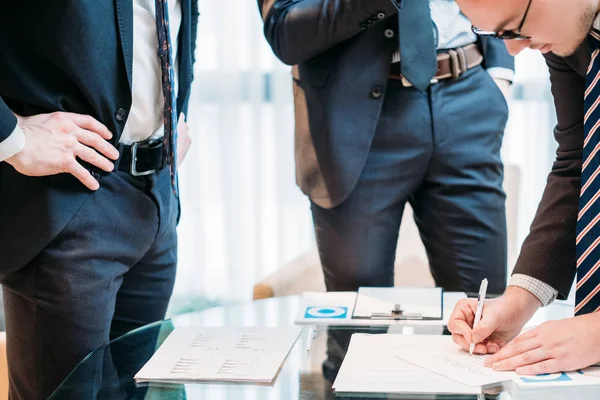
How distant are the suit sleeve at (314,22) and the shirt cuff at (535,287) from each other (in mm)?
749

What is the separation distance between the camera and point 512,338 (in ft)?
5.73

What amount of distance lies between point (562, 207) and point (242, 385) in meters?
0.79

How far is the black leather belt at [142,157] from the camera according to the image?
188cm

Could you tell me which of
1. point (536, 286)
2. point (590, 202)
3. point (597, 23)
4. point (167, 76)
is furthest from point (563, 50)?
point (167, 76)

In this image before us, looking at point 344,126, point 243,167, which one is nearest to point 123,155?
point 344,126

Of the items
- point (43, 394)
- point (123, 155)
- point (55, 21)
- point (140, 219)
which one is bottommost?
point (43, 394)

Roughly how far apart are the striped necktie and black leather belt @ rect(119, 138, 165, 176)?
0.91 m

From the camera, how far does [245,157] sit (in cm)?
466

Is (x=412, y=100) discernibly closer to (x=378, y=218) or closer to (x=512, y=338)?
(x=378, y=218)

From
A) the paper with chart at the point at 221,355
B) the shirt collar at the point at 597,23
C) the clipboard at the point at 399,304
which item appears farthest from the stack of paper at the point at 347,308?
the shirt collar at the point at 597,23

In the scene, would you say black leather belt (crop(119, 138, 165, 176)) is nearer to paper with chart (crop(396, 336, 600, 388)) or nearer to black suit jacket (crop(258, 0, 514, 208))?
black suit jacket (crop(258, 0, 514, 208))

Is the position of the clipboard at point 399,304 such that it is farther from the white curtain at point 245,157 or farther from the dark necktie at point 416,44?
the white curtain at point 245,157

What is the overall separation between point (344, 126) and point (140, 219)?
70 centimetres

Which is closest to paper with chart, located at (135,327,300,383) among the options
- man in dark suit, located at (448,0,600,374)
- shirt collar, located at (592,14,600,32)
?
man in dark suit, located at (448,0,600,374)
